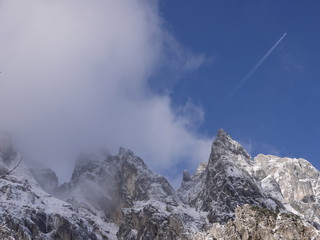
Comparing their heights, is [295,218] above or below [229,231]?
above

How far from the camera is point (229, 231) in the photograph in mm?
150750

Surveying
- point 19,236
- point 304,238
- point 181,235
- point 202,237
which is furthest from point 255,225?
point 19,236

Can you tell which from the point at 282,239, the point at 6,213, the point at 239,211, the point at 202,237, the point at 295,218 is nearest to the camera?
the point at 282,239

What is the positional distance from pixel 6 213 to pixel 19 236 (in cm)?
1112

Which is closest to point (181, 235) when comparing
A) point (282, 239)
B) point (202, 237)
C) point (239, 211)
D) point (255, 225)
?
point (202, 237)

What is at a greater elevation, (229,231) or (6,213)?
(229,231)

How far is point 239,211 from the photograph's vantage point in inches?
6201

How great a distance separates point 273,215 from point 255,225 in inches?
305

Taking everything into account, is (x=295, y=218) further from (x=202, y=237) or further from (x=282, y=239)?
(x=202, y=237)

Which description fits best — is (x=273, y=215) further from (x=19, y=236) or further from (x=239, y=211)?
(x=19, y=236)

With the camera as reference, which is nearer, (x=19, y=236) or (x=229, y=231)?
(x=229, y=231)

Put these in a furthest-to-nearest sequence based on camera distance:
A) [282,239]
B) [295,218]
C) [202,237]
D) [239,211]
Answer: [202,237] < [239,211] < [295,218] < [282,239]

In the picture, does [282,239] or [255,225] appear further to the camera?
[255,225]

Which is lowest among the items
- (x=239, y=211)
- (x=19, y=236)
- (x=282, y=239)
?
(x=19, y=236)
